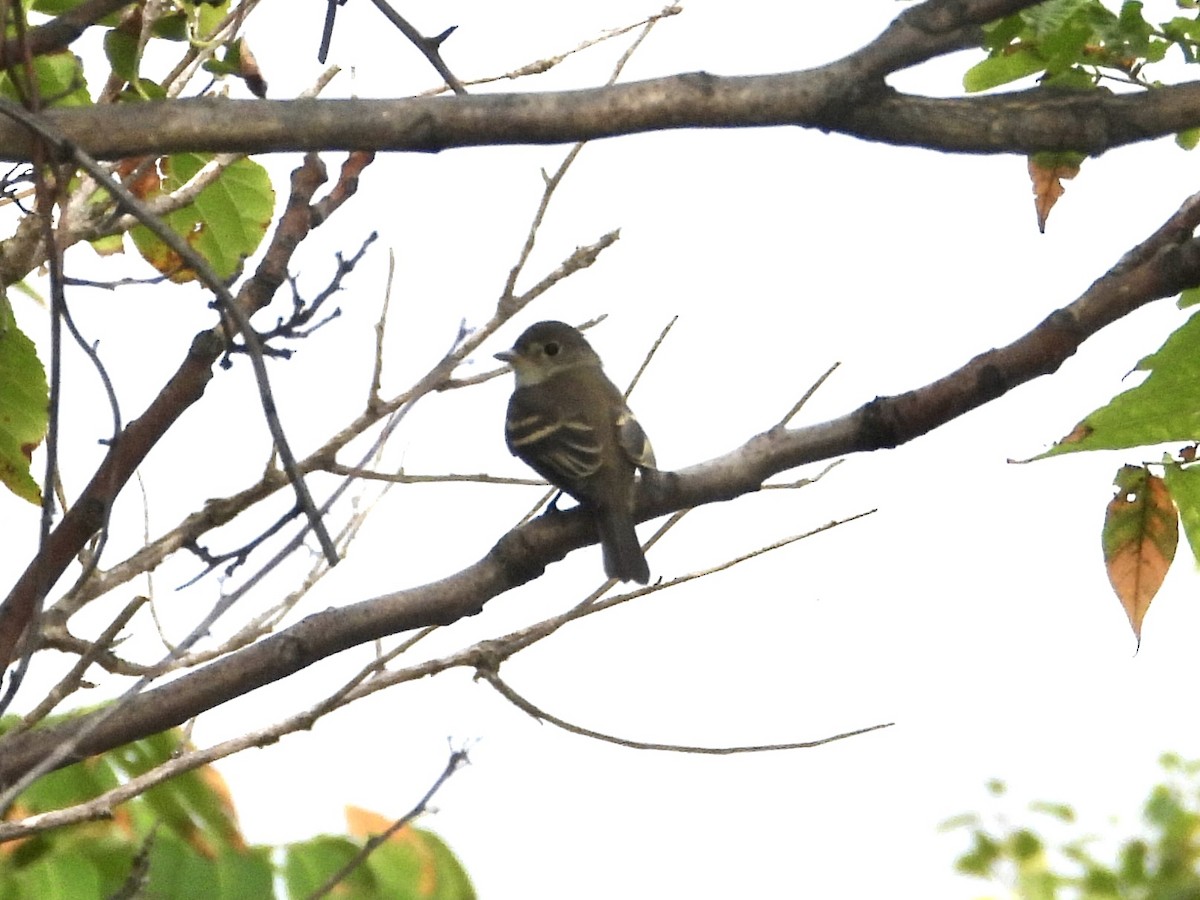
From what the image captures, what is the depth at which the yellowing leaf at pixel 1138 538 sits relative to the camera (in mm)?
2822

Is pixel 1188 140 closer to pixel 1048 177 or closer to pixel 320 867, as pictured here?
pixel 1048 177

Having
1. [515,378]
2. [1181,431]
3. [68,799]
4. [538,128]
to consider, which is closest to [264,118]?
[538,128]

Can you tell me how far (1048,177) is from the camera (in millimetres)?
3078

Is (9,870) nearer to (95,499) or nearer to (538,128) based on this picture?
(95,499)

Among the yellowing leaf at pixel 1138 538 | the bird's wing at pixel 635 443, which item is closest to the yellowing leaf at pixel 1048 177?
the yellowing leaf at pixel 1138 538

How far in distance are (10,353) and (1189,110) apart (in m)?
Answer: 2.20

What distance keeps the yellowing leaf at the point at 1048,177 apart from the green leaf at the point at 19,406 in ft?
6.55

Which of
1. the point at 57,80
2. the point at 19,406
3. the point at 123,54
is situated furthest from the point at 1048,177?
the point at 19,406

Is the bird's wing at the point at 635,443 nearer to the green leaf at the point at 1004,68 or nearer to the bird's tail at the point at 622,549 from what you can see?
the bird's tail at the point at 622,549

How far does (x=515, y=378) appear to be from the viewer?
666 cm

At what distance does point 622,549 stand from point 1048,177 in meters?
1.40

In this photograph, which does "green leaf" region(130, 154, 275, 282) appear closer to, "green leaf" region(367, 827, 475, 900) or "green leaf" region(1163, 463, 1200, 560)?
"green leaf" region(367, 827, 475, 900)

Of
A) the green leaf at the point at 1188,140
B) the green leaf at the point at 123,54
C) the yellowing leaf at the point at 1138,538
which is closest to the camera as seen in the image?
the yellowing leaf at the point at 1138,538

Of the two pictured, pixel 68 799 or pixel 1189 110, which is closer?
pixel 1189 110
